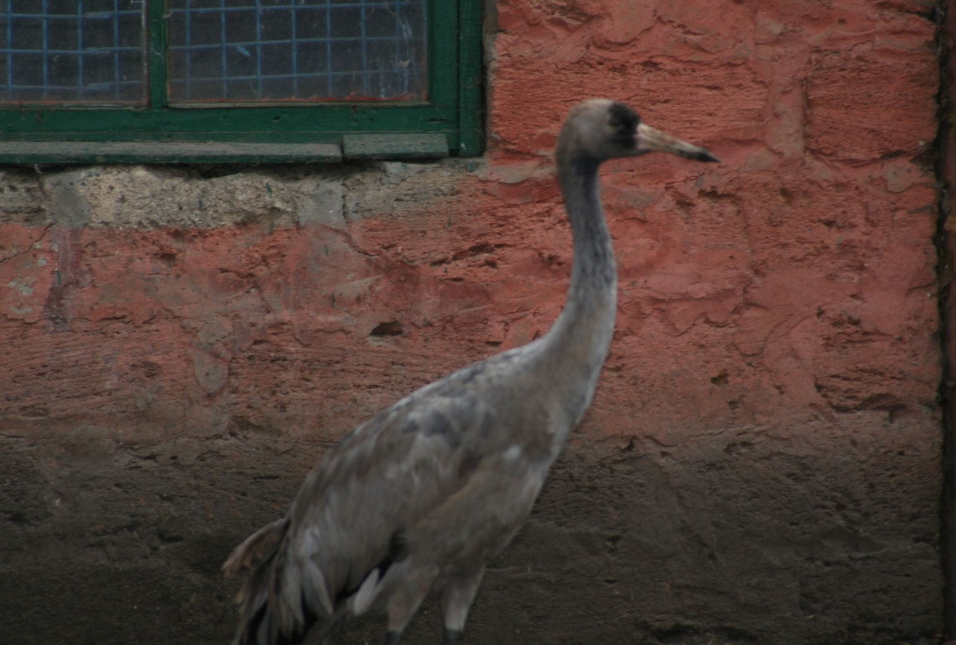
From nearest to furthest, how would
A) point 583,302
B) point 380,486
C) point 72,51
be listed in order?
point 583,302 < point 380,486 < point 72,51

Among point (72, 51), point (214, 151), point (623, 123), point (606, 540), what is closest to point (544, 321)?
point (606, 540)

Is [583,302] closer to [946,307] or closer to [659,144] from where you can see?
[659,144]

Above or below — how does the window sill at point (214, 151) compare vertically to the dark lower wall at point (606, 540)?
above

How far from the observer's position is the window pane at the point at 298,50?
15.5 ft

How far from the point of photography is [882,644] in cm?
479

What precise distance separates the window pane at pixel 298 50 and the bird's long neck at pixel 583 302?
1.09 metres

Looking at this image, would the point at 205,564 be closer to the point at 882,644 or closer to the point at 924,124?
the point at 882,644

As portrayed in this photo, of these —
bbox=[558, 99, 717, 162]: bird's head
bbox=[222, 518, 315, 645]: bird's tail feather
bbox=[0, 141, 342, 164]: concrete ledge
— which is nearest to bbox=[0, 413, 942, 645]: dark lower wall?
bbox=[222, 518, 315, 645]: bird's tail feather

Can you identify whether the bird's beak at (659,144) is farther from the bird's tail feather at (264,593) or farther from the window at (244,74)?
the bird's tail feather at (264,593)

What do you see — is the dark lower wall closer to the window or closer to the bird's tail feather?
the bird's tail feather

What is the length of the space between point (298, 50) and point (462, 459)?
5.28 feet

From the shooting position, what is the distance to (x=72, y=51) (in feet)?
15.4

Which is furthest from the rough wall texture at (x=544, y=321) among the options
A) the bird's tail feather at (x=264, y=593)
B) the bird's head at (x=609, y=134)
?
the bird's head at (x=609, y=134)

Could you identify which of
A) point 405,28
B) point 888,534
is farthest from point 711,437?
point 405,28
